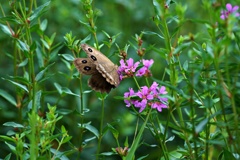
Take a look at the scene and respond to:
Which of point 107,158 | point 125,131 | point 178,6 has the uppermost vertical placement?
point 178,6

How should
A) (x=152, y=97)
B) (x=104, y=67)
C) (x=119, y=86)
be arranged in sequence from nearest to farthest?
1. (x=152, y=97)
2. (x=104, y=67)
3. (x=119, y=86)

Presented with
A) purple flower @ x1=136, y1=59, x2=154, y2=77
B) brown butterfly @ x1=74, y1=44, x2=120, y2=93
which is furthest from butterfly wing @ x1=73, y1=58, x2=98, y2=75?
purple flower @ x1=136, y1=59, x2=154, y2=77

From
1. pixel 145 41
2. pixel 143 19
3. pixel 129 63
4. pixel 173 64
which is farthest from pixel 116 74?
pixel 143 19

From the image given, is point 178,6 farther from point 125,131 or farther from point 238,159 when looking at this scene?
point 125,131

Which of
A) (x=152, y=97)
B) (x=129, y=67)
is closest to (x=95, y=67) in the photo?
(x=129, y=67)

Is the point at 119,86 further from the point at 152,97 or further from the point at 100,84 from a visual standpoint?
the point at 152,97

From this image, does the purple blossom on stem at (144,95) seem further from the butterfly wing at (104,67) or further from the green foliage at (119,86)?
the butterfly wing at (104,67)
